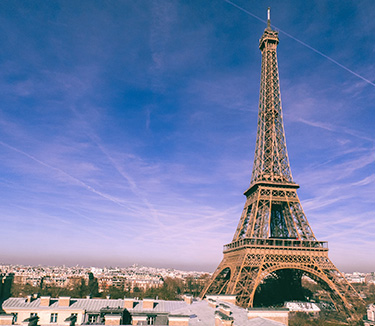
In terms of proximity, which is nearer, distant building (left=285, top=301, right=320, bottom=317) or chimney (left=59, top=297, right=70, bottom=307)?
chimney (left=59, top=297, right=70, bottom=307)

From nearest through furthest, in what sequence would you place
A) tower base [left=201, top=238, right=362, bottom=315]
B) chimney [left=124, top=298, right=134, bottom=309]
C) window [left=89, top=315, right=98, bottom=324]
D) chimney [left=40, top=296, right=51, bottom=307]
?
window [left=89, top=315, right=98, bottom=324], chimney [left=124, top=298, right=134, bottom=309], chimney [left=40, top=296, right=51, bottom=307], tower base [left=201, top=238, right=362, bottom=315]

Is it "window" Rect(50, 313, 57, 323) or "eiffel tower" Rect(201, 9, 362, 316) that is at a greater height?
"eiffel tower" Rect(201, 9, 362, 316)

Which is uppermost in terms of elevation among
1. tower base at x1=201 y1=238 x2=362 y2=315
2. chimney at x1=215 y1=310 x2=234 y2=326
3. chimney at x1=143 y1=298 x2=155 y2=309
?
tower base at x1=201 y1=238 x2=362 y2=315

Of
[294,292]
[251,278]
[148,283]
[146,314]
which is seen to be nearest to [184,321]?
[146,314]

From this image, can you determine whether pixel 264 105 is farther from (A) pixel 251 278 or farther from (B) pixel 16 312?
(B) pixel 16 312

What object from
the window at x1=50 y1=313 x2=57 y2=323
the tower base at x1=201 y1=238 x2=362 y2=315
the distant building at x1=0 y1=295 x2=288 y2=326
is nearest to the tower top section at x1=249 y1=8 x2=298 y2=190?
the tower base at x1=201 y1=238 x2=362 y2=315

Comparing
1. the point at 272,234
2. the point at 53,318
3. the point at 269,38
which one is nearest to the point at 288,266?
the point at 272,234

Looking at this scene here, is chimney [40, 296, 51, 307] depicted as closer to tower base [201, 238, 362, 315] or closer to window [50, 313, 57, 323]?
window [50, 313, 57, 323]
